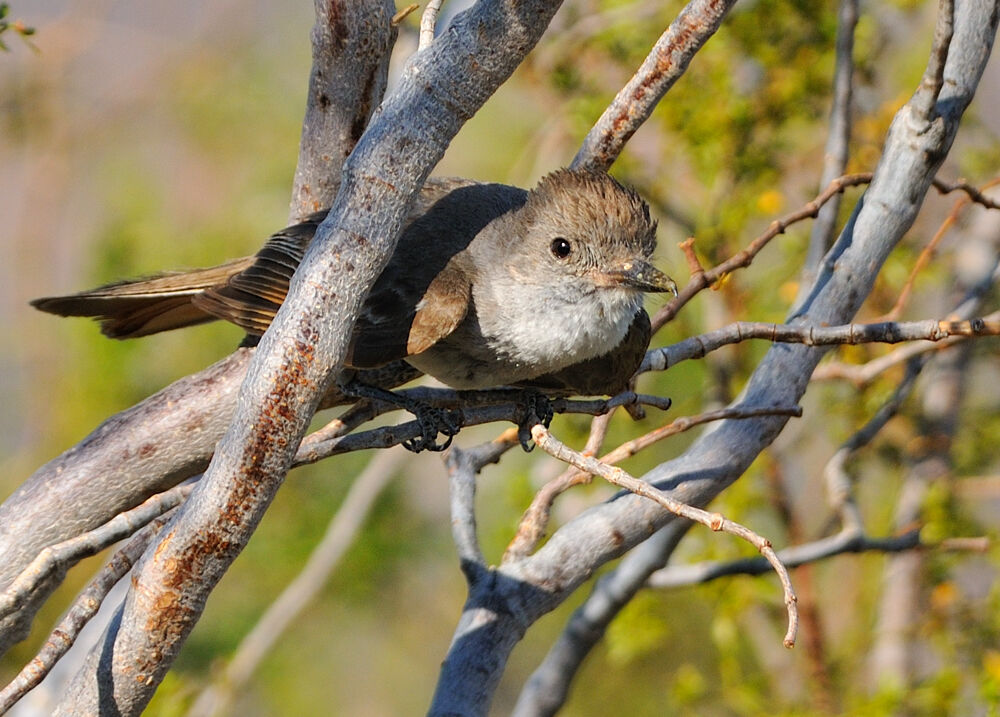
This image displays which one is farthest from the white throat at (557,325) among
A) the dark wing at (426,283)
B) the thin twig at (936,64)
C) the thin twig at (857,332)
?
the thin twig at (936,64)

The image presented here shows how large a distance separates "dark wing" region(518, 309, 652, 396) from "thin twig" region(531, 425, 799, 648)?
83cm

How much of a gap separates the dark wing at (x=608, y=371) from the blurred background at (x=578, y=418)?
1.61 ft

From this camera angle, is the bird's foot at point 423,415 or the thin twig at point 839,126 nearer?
the bird's foot at point 423,415

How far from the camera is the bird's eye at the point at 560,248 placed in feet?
10.5

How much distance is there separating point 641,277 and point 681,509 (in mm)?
1151

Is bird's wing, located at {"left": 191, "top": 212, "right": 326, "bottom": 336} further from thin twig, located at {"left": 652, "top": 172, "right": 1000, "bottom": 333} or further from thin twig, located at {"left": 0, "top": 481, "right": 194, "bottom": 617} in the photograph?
thin twig, located at {"left": 652, "top": 172, "right": 1000, "bottom": 333}

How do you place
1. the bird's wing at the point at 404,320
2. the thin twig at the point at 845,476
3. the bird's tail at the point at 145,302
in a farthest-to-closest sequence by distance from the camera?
1. the bird's tail at the point at 145,302
2. the thin twig at the point at 845,476
3. the bird's wing at the point at 404,320

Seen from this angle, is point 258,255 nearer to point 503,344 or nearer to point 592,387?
point 503,344

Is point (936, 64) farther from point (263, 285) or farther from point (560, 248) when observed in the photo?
point (263, 285)

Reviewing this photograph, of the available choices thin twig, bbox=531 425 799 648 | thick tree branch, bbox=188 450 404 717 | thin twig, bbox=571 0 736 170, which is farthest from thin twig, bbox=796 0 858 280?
thick tree branch, bbox=188 450 404 717

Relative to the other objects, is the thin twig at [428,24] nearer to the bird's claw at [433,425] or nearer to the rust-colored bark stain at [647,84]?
the rust-colored bark stain at [647,84]

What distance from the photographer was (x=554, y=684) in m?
3.22

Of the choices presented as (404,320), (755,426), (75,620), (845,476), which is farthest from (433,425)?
(845,476)

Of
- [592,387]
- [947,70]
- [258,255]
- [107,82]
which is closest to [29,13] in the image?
[107,82]
